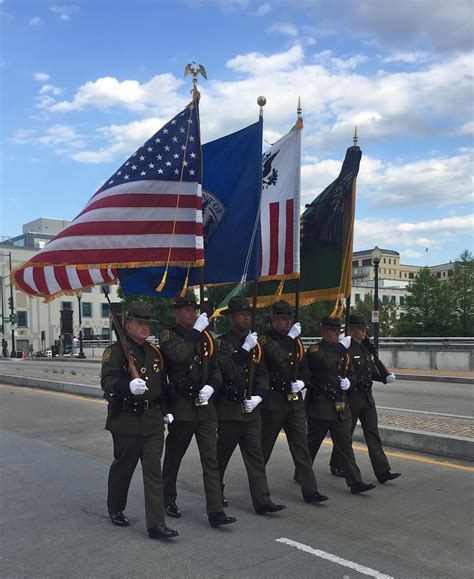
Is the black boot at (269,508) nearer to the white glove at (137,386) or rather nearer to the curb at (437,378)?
the white glove at (137,386)

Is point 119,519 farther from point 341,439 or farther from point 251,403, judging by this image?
point 341,439

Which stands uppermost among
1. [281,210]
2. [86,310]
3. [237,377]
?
[281,210]

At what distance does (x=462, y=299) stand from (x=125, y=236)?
146 feet

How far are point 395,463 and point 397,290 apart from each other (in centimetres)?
9763

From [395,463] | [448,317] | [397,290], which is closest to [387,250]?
[397,290]

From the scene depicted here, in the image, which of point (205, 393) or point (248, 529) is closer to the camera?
point (248, 529)

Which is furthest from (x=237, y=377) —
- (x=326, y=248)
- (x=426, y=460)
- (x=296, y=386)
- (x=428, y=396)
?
(x=428, y=396)

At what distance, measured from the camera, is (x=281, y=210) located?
23.8ft

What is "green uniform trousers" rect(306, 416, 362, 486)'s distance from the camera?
233 inches

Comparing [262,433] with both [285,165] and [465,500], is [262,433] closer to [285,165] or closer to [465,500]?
[465,500]

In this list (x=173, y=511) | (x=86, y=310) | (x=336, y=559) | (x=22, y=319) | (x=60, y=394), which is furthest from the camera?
(x=86, y=310)

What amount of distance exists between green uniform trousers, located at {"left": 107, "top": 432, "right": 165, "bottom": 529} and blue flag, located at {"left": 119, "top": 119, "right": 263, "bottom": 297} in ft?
6.58

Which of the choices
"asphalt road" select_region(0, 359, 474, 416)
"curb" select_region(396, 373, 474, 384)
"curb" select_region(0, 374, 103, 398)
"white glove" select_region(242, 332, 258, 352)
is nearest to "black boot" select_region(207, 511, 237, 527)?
"white glove" select_region(242, 332, 258, 352)

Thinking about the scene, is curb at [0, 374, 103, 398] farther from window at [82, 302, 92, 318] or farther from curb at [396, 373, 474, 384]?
window at [82, 302, 92, 318]
